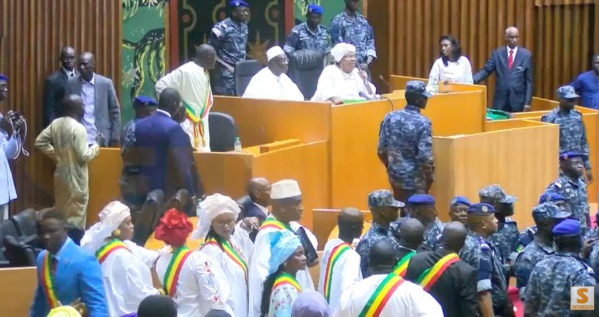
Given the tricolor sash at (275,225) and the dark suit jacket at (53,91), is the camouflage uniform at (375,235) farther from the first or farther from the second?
the dark suit jacket at (53,91)

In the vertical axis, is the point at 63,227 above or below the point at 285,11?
below

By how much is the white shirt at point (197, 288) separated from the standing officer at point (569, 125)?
616 cm

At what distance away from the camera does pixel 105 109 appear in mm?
14562

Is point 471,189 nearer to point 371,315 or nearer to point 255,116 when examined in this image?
point 255,116

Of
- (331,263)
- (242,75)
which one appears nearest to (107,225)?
(331,263)

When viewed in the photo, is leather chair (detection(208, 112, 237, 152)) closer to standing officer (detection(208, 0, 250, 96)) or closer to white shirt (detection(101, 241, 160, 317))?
standing officer (detection(208, 0, 250, 96))

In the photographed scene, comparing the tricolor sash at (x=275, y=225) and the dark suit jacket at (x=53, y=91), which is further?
the dark suit jacket at (x=53, y=91)

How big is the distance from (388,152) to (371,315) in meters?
4.65

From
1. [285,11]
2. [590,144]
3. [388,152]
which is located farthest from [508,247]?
[285,11]

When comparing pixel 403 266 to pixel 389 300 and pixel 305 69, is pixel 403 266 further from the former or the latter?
pixel 305 69

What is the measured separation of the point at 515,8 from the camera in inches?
694

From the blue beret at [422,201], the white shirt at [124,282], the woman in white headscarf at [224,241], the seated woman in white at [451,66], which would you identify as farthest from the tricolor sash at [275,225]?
the seated woman in white at [451,66]

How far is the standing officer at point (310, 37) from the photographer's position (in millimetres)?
14984

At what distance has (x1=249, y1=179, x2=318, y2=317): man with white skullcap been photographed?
29.8ft
